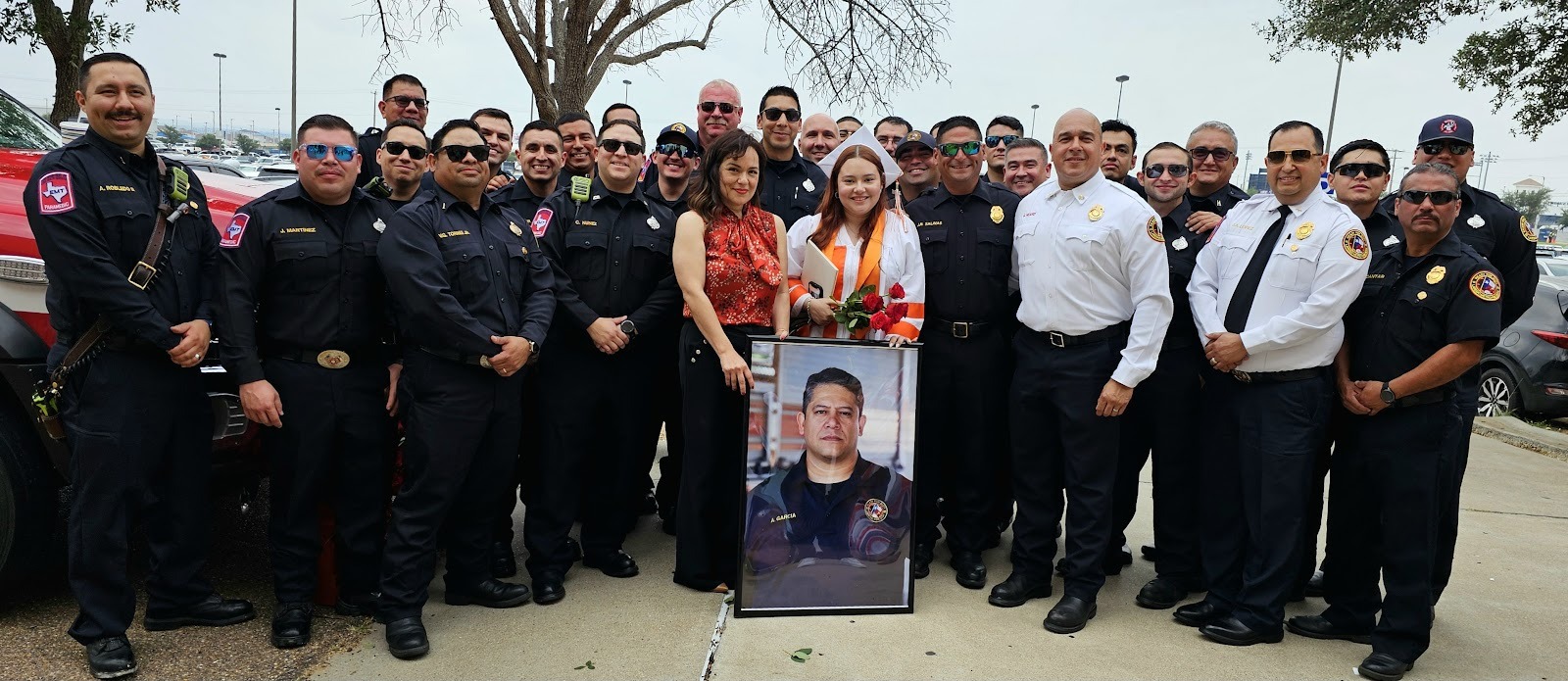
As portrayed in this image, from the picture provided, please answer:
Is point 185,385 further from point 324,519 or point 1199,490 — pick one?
point 1199,490

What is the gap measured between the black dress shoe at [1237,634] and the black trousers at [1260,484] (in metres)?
0.02

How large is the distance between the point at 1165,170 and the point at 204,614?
14.7ft

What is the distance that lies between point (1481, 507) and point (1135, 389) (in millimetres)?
3453

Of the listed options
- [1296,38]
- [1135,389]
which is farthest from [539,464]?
[1296,38]

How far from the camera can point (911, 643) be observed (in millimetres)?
3676

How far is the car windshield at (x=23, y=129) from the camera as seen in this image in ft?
14.7

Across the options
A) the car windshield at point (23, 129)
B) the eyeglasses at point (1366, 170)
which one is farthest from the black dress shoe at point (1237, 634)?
the car windshield at point (23, 129)

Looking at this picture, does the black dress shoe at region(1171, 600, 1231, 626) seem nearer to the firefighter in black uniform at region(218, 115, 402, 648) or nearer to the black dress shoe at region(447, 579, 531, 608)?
the black dress shoe at region(447, 579, 531, 608)

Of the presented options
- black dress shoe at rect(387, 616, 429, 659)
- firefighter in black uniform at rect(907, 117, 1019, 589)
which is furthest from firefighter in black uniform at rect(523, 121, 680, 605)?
firefighter in black uniform at rect(907, 117, 1019, 589)

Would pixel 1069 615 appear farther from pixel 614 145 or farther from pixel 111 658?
pixel 111 658

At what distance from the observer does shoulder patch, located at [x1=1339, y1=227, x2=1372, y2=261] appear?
359 cm

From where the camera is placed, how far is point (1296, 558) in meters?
3.74

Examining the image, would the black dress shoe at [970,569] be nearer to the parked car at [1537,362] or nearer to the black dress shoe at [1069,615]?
the black dress shoe at [1069,615]

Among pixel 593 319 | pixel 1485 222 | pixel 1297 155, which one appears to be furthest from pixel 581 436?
pixel 1485 222
